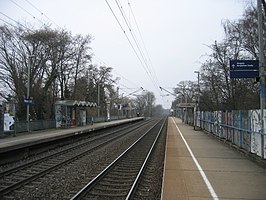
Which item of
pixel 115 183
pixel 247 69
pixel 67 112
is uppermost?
pixel 247 69

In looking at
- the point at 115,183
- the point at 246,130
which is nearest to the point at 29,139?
the point at 115,183

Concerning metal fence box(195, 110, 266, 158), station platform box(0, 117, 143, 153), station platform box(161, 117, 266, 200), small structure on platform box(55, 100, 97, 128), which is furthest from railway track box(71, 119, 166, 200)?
small structure on platform box(55, 100, 97, 128)

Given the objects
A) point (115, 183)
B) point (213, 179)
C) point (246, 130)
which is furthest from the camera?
point (246, 130)

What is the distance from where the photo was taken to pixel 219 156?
48.4 feet

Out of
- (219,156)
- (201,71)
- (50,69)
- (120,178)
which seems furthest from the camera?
(50,69)

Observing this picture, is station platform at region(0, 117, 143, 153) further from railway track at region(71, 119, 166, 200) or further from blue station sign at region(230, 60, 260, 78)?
blue station sign at region(230, 60, 260, 78)

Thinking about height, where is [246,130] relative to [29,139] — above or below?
above

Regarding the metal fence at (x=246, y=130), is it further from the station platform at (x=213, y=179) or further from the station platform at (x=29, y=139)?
the station platform at (x=29, y=139)

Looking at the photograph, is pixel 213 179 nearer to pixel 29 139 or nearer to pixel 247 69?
pixel 247 69

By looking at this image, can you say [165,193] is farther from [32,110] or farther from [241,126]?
[32,110]

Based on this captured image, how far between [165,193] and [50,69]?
35.6 metres

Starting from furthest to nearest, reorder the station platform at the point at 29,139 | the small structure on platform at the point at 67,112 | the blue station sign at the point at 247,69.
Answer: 1. the small structure on platform at the point at 67,112
2. the station platform at the point at 29,139
3. the blue station sign at the point at 247,69

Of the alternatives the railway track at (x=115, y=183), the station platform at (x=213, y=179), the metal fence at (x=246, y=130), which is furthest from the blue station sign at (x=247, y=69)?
the railway track at (x=115, y=183)

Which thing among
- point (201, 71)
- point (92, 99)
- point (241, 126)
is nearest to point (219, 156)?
point (241, 126)
